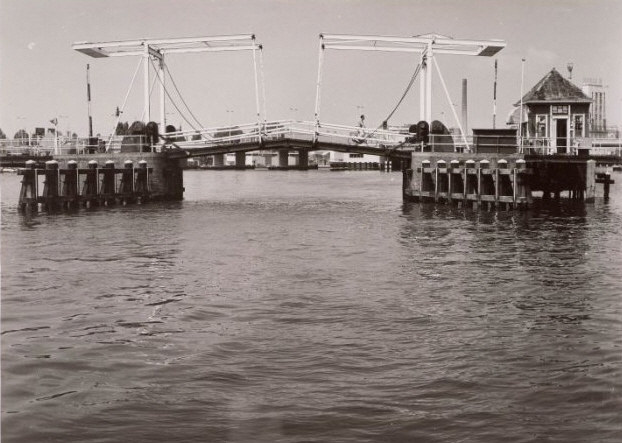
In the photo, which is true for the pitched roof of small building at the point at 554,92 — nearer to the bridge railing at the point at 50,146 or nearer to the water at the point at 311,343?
the bridge railing at the point at 50,146

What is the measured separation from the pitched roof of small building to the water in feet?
87.0

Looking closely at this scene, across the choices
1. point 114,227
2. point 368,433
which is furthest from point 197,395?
point 114,227

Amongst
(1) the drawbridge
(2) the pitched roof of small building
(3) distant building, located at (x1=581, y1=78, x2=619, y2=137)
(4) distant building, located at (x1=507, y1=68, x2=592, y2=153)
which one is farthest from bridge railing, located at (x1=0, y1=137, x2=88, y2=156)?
(3) distant building, located at (x1=581, y1=78, x2=619, y2=137)

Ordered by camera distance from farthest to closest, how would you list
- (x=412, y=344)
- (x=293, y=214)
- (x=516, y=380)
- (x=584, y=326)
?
(x=293, y=214), (x=584, y=326), (x=412, y=344), (x=516, y=380)

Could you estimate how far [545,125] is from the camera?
43906 mm

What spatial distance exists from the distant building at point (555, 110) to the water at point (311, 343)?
87.1ft

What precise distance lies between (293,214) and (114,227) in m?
7.91

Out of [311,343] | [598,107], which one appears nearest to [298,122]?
[311,343]

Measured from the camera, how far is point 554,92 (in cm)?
4359

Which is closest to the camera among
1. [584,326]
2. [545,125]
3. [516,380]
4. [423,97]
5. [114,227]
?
[516,380]

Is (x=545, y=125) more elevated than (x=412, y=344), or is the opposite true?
(x=545, y=125)

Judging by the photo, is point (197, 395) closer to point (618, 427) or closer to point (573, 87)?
point (618, 427)

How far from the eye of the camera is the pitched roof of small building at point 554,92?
43188 mm

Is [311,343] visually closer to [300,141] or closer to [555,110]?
[300,141]
